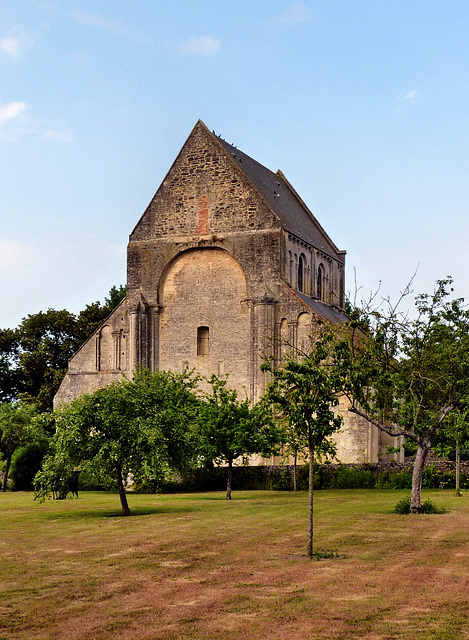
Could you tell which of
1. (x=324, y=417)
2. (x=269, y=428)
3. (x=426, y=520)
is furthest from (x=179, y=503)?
(x=324, y=417)

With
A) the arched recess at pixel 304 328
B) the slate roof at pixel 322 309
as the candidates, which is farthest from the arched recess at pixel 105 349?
the arched recess at pixel 304 328

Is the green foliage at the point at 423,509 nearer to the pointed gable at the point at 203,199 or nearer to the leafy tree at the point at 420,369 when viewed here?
the leafy tree at the point at 420,369

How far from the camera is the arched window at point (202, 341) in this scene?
51.4 m

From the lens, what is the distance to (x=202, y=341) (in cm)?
5166

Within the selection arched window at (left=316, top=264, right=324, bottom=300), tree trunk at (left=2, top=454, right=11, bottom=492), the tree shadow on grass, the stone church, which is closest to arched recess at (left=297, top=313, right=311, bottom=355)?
the stone church

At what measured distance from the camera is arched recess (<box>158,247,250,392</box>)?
50188 millimetres

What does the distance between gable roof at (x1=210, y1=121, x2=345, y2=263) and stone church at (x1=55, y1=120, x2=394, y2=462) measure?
1.01ft

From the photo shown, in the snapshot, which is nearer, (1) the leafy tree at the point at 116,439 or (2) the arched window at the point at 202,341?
(1) the leafy tree at the point at 116,439

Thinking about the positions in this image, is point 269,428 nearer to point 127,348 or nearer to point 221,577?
point 127,348

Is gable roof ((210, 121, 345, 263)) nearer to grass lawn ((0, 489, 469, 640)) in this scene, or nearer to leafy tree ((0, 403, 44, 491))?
leafy tree ((0, 403, 44, 491))

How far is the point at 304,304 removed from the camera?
48.4 m

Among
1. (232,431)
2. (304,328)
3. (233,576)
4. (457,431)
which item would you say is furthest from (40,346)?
(233,576)

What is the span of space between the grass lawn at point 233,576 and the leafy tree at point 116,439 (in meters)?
1.64

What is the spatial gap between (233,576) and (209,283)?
3477 centimetres
